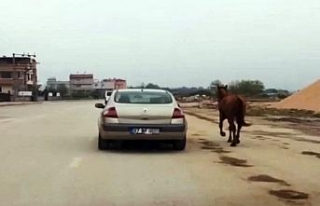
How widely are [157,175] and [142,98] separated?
4934mm

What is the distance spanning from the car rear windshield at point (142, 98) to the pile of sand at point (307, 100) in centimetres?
3785

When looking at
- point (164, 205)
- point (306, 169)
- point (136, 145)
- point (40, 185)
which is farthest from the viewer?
point (136, 145)

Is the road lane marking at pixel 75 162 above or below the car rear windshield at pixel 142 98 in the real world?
below

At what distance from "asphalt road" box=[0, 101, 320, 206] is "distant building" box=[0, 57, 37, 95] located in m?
116

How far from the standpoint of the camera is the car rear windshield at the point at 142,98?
1586 centimetres

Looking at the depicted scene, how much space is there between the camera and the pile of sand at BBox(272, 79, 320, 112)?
5540 centimetres

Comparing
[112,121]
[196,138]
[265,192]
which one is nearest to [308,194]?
[265,192]

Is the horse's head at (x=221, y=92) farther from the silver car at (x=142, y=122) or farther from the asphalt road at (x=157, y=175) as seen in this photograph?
the silver car at (x=142, y=122)

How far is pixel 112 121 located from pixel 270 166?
4.01 meters

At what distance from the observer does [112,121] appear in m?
15.0

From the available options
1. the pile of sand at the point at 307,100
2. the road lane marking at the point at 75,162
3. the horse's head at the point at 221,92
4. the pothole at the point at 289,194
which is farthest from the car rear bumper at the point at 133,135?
the pile of sand at the point at 307,100

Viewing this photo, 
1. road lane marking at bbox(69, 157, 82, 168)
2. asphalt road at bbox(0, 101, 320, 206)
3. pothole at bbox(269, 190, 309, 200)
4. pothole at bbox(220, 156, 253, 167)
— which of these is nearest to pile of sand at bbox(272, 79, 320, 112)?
asphalt road at bbox(0, 101, 320, 206)

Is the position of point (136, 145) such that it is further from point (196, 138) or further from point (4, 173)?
point (4, 173)

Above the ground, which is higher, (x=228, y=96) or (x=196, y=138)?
(x=228, y=96)
